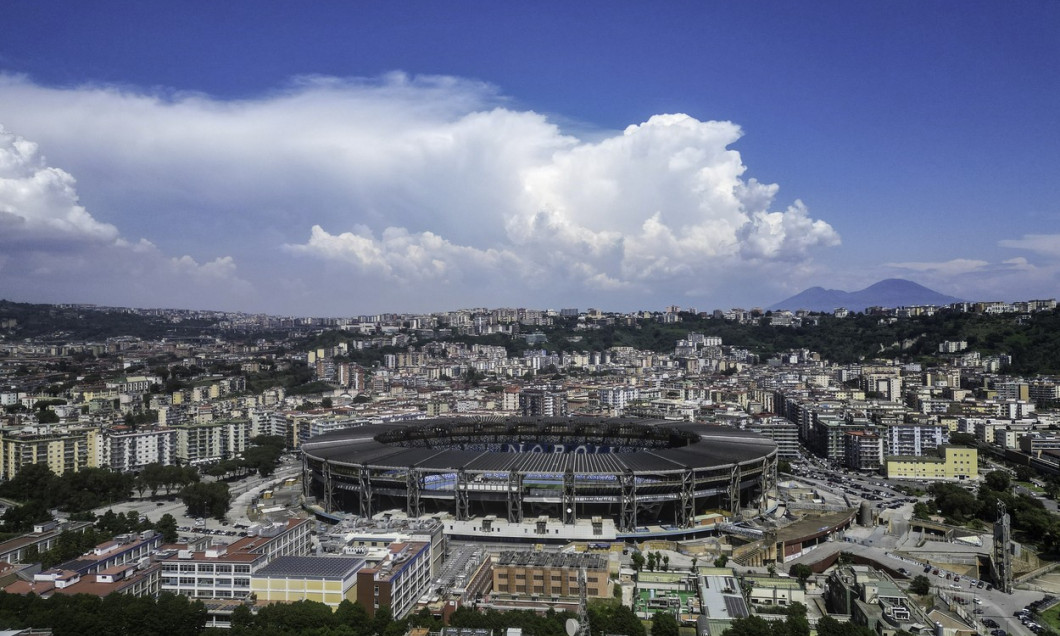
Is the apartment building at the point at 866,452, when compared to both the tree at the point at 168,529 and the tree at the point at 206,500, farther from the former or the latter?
the tree at the point at 168,529

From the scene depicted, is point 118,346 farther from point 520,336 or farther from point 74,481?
point 74,481

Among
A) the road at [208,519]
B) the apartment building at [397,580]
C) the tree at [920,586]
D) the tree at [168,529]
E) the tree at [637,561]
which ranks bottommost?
the road at [208,519]

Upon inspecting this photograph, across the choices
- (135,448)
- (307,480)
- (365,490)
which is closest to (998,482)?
(365,490)

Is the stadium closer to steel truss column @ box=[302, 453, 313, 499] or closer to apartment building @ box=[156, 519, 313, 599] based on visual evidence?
steel truss column @ box=[302, 453, 313, 499]

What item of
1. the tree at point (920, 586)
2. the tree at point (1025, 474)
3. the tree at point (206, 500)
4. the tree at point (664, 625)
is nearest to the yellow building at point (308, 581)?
the tree at point (664, 625)

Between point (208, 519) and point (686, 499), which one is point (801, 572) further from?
point (208, 519)

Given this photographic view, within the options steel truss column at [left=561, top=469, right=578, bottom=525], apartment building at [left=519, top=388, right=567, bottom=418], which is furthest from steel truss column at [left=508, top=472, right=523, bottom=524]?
apartment building at [left=519, top=388, right=567, bottom=418]
